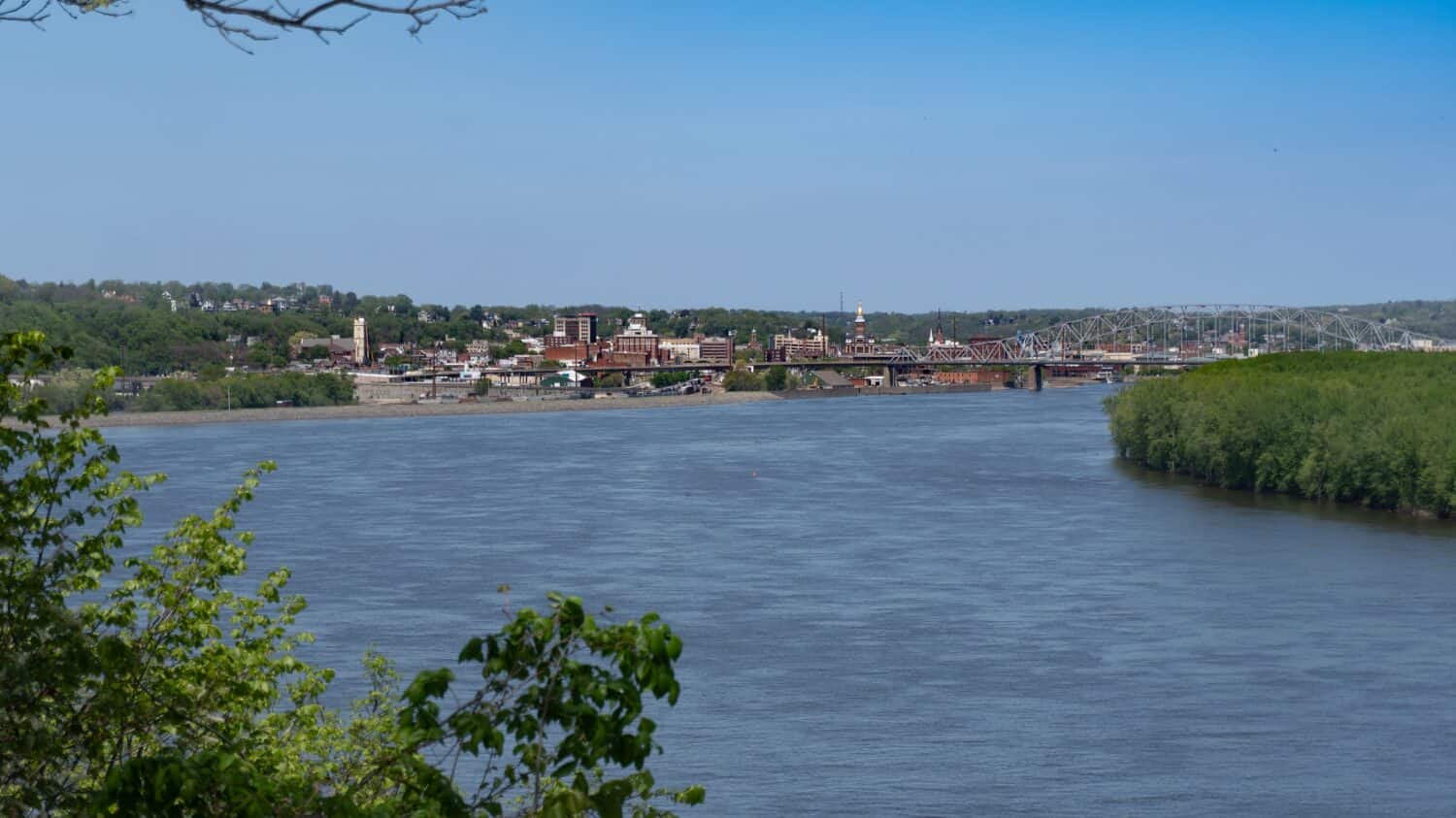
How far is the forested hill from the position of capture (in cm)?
5800

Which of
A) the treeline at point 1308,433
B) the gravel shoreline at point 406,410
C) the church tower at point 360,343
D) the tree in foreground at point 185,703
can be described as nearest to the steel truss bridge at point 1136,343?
the gravel shoreline at point 406,410

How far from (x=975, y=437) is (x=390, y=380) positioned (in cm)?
3488

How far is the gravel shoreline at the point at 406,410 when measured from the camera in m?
48.1

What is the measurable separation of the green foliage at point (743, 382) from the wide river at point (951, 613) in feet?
128

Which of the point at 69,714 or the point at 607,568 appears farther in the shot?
the point at 607,568

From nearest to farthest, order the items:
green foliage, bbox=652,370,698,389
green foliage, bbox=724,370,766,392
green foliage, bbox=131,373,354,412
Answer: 1. green foliage, bbox=131,373,354,412
2. green foliage, bbox=724,370,766,392
3. green foliage, bbox=652,370,698,389

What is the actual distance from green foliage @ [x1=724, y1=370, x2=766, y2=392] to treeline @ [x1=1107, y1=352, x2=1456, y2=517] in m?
34.6

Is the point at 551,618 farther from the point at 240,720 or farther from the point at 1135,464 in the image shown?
the point at 1135,464

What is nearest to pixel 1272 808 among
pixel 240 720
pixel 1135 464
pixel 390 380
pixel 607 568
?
pixel 240 720

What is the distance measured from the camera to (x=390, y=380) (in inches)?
2677

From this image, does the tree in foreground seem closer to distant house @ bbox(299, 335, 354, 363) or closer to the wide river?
the wide river

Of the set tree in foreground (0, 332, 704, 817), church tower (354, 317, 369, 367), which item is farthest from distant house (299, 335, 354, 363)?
tree in foreground (0, 332, 704, 817)

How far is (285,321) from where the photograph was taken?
79812mm

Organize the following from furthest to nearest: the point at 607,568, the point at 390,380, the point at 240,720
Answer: the point at 390,380
the point at 607,568
the point at 240,720
